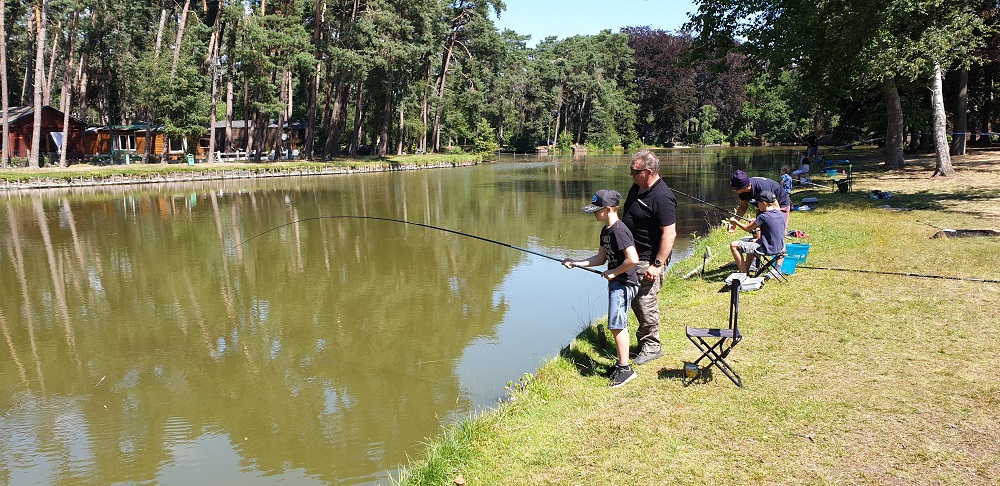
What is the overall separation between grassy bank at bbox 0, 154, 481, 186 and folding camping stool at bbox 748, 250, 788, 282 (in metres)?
32.3

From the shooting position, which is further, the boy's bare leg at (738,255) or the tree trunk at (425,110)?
the tree trunk at (425,110)

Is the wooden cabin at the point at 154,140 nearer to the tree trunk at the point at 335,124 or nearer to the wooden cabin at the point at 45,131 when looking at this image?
the wooden cabin at the point at 45,131

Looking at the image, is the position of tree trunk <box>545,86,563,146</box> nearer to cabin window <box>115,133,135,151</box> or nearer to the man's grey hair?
cabin window <box>115,133,135,151</box>

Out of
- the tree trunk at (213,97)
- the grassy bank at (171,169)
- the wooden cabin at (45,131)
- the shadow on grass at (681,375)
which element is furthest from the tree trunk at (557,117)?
the shadow on grass at (681,375)

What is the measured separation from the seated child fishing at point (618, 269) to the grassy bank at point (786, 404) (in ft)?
0.62

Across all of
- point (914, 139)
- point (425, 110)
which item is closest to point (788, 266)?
point (914, 139)

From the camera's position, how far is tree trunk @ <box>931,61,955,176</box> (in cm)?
1833

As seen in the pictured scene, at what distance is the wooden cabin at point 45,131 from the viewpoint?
4031 cm

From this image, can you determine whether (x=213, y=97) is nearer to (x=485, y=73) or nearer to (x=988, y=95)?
(x=485, y=73)

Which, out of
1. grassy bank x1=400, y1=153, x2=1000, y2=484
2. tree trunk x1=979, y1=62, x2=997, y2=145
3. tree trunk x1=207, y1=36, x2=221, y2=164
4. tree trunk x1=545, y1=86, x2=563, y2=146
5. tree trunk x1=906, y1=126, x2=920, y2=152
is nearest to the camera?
grassy bank x1=400, y1=153, x2=1000, y2=484

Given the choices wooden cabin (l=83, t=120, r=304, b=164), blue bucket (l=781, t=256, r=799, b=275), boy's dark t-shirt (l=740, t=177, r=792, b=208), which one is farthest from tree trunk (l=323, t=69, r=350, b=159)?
blue bucket (l=781, t=256, r=799, b=275)

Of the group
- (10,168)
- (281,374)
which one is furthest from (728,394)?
(10,168)

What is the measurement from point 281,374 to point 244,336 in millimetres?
1703

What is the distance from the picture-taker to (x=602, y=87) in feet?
238
